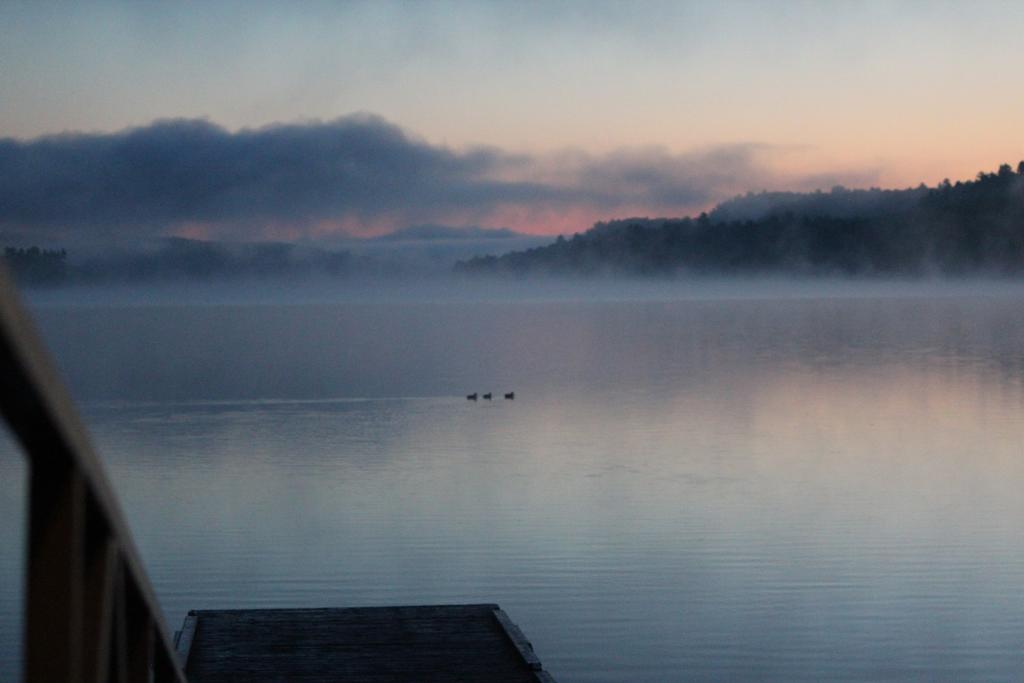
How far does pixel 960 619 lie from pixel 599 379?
100.0 ft

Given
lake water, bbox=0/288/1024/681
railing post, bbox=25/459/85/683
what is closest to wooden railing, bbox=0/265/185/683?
railing post, bbox=25/459/85/683

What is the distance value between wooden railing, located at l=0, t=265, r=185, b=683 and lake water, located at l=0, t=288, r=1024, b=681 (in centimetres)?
793

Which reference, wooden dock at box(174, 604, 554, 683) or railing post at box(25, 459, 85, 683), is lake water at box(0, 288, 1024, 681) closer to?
wooden dock at box(174, 604, 554, 683)

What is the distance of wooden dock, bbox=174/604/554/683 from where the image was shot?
853cm

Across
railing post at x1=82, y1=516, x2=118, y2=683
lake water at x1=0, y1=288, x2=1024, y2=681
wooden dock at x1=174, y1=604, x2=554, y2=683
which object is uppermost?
railing post at x1=82, y1=516, x2=118, y2=683

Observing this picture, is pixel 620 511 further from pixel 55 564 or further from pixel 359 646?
pixel 55 564

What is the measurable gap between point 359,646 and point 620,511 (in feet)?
26.0

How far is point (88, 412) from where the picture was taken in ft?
105

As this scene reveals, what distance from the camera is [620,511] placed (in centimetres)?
1683

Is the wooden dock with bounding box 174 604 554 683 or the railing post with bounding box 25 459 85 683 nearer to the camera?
the railing post with bounding box 25 459 85 683

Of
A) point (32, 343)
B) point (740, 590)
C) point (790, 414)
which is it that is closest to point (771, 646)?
point (740, 590)

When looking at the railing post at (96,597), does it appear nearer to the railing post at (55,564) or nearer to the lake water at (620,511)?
the railing post at (55,564)

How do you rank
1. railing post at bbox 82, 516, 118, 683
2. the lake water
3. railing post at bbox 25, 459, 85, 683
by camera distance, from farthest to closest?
the lake water
railing post at bbox 82, 516, 118, 683
railing post at bbox 25, 459, 85, 683

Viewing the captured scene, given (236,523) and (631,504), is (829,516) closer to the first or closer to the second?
(631,504)
